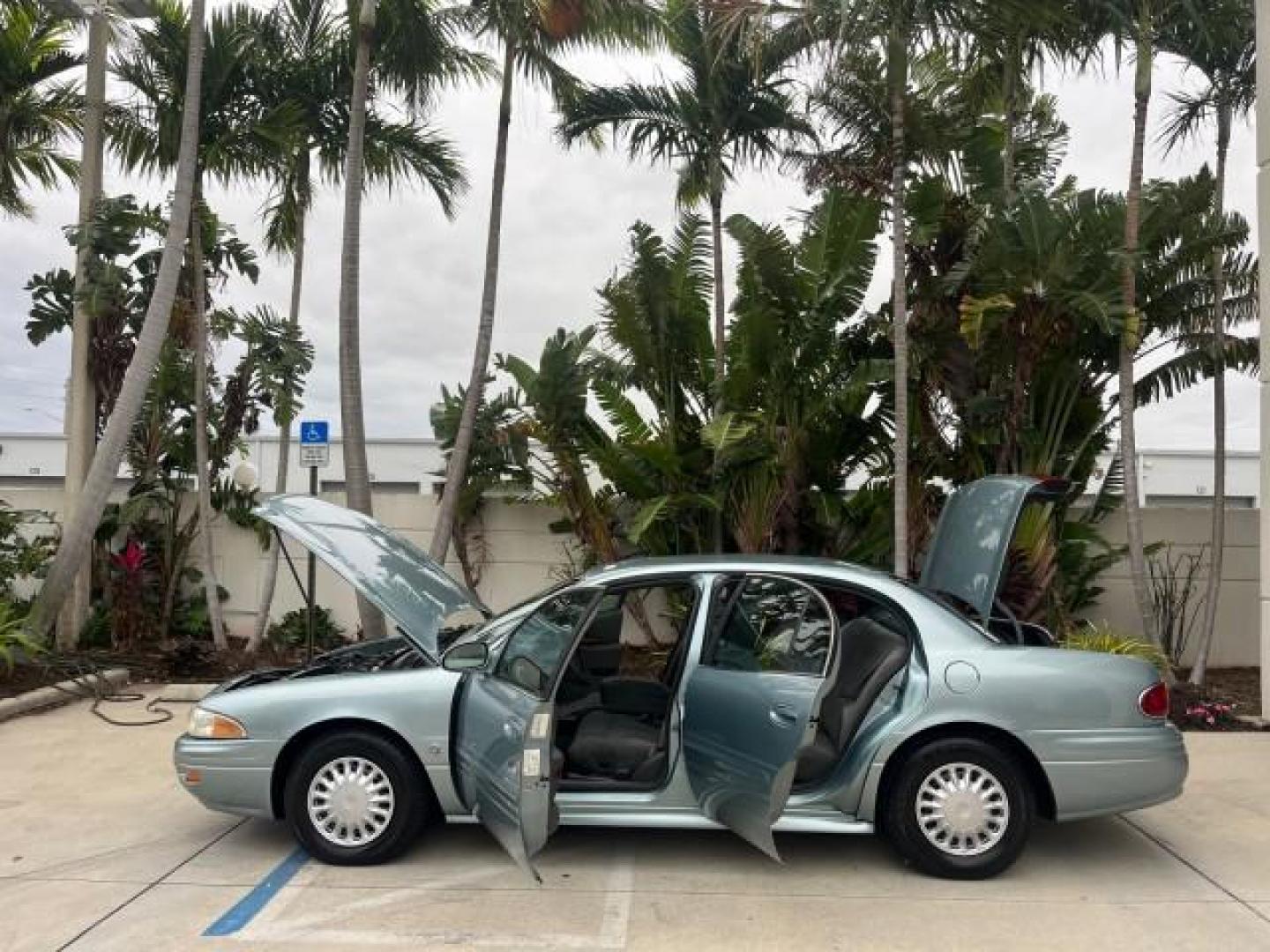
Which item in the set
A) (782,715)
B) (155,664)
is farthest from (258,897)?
(155,664)

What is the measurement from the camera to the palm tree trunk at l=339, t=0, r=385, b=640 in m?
10.0

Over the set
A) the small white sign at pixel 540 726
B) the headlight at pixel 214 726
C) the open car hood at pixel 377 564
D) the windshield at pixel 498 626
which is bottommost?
the headlight at pixel 214 726

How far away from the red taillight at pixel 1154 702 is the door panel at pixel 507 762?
109 inches

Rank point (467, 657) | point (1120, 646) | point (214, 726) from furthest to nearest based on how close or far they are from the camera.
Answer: point (1120, 646)
point (214, 726)
point (467, 657)

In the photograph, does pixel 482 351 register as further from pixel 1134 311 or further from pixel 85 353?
pixel 1134 311

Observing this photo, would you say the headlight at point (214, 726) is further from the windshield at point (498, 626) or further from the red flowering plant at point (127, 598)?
the red flowering plant at point (127, 598)

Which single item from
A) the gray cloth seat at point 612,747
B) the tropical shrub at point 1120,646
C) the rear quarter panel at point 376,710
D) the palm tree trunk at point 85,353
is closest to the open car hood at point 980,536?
the gray cloth seat at point 612,747

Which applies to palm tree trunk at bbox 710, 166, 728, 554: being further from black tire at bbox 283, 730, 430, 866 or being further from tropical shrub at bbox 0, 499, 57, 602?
tropical shrub at bbox 0, 499, 57, 602

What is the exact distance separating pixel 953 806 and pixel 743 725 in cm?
110

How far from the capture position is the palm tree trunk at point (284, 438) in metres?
10.9

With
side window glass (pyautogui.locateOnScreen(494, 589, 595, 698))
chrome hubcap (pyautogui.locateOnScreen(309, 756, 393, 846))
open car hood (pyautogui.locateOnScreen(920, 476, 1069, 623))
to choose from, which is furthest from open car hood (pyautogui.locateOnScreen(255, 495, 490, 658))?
open car hood (pyautogui.locateOnScreen(920, 476, 1069, 623))

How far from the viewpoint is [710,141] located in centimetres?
1070

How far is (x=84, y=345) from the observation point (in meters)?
10.8

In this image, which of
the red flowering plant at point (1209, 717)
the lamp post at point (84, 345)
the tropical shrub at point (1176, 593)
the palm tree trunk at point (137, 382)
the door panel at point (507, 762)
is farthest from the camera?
the lamp post at point (84, 345)
